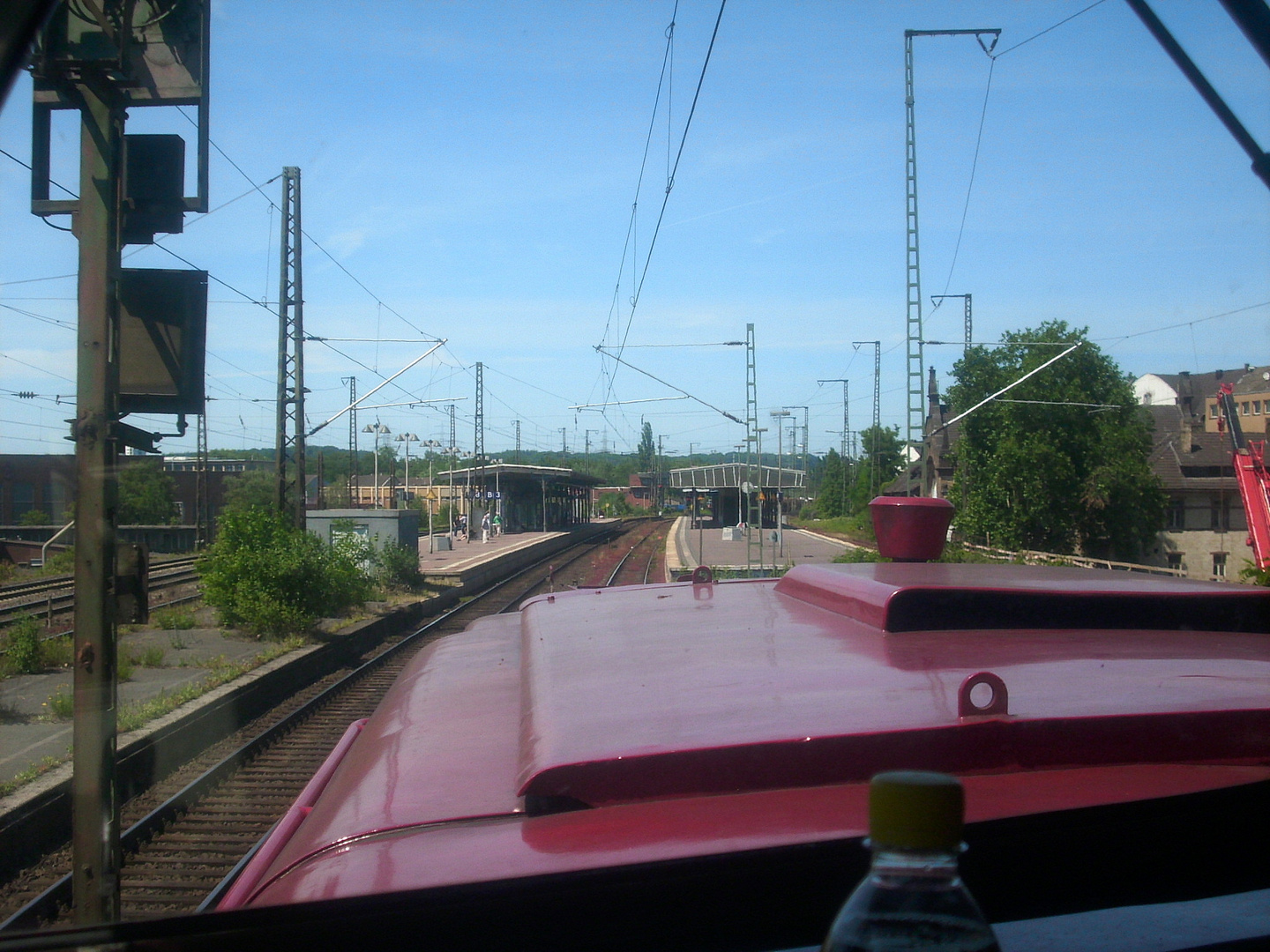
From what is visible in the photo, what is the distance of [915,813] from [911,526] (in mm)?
2875

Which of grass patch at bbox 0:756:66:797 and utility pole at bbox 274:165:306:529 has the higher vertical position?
utility pole at bbox 274:165:306:529

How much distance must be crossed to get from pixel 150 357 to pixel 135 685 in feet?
28.3

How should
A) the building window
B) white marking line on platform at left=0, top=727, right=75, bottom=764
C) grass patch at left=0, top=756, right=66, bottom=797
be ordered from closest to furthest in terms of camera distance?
grass patch at left=0, top=756, right=66, bottom=797 → white marking line on platform at left=0, top=727, right=75, bottom=764 → the building window

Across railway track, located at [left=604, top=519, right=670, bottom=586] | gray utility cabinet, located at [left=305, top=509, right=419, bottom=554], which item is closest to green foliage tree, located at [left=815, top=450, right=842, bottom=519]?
railway track, located at [left=604, top=519, right=670, bottom=586]

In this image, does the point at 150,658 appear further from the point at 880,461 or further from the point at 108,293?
the point at 880,461

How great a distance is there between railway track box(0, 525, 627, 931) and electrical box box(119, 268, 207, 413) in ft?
5.90

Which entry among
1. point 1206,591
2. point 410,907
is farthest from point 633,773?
point 1206,591

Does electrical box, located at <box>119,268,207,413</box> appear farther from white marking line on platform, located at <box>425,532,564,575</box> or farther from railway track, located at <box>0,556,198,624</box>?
white marking line on platform, located at <box>425,532,564,575</box>

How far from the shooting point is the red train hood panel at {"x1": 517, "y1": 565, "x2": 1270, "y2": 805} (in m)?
1.71

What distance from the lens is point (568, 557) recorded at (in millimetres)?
39062

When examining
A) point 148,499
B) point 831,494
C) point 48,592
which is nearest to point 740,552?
point 148,499

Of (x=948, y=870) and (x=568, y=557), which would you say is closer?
(x=948, y=870)

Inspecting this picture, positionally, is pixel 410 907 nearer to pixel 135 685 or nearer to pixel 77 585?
pixel 77 585

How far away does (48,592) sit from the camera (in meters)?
21.9
